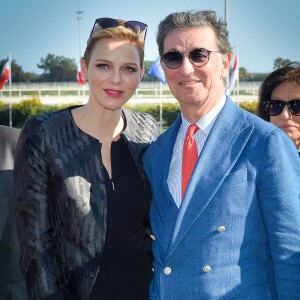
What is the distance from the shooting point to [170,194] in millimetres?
2619

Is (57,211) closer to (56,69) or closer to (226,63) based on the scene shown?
(226,63)

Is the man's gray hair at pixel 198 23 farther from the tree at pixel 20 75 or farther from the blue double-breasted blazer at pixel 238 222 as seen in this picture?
the tree at pixel 20 75

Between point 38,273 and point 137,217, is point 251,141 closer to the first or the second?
point 137,217

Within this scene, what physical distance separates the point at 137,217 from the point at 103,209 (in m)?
0.24

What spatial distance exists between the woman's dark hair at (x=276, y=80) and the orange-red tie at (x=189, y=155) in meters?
1.57

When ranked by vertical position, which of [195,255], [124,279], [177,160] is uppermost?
[177,160]

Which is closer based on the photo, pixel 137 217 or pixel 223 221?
pixel 223 221

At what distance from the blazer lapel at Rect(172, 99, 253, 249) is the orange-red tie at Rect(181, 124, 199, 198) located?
116 mm

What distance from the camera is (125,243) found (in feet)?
9.73

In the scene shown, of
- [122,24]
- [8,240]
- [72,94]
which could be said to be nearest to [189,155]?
[122,24]

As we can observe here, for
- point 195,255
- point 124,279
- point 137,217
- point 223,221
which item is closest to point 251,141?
point 223,221

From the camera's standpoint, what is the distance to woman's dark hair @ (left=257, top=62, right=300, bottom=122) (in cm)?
401

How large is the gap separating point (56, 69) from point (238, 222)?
86.5 meters

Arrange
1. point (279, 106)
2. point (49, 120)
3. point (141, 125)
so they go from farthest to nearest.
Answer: point (279, 106) → point (141, 125) → point (49, 120)
